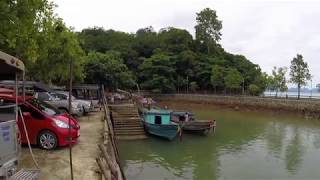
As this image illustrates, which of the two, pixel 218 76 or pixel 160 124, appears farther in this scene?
pixel 218 76

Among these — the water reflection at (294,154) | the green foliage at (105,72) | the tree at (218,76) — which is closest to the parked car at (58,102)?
the water reflection at (294,154)

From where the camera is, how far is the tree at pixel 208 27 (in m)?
82.4

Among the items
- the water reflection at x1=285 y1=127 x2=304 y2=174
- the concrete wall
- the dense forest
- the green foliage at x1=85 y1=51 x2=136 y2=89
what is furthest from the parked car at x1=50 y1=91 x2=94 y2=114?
the concrete wall

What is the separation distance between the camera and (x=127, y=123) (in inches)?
1126

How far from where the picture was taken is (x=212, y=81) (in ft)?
226

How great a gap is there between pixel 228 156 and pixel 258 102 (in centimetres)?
3437

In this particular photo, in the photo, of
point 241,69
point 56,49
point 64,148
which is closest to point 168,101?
point 241,69

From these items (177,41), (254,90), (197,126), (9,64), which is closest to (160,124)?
(197,126)

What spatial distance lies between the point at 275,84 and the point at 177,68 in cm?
1770

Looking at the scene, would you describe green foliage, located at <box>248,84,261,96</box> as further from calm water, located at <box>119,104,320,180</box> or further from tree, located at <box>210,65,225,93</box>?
calm water, located at <box>119,104,320,180</box>

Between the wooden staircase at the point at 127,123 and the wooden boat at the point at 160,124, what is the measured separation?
2.11ft

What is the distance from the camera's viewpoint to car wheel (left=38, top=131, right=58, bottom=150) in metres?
13.1

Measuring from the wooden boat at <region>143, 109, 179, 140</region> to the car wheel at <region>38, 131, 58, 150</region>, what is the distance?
14044 millimetres

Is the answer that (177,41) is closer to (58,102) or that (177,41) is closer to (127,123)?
(127,123)
